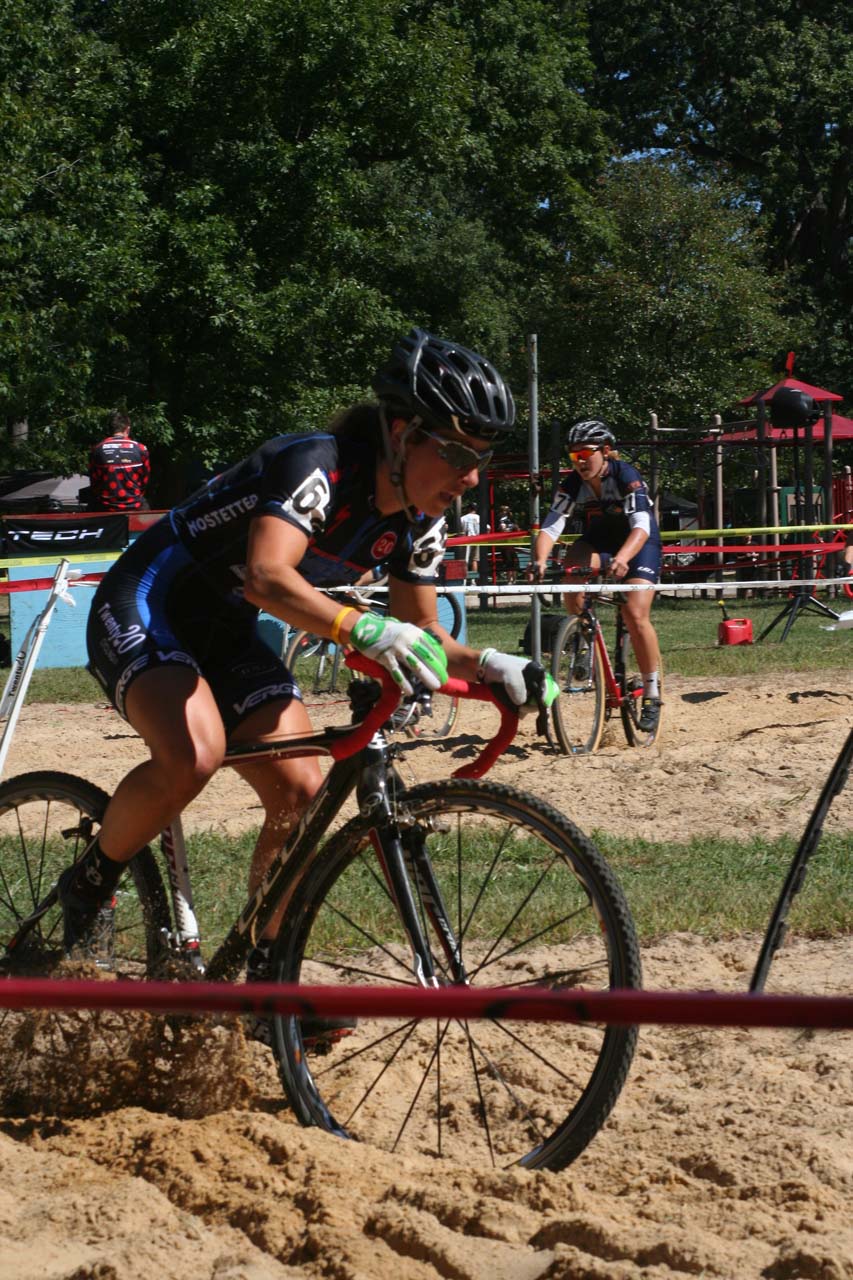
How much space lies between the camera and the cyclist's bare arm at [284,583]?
332cm

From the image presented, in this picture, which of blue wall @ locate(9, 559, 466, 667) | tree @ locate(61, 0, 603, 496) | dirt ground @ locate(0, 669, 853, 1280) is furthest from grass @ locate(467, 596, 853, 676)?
dirt ground @ locate(0, 669, 853, 1280)

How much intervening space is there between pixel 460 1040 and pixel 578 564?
6.25 m

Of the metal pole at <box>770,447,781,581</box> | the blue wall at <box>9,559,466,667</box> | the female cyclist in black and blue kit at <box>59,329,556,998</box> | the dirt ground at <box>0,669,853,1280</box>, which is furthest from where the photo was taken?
the metal pole at <box>770,447,781,581</box>

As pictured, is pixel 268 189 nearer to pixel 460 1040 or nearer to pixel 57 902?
pixel 57 902

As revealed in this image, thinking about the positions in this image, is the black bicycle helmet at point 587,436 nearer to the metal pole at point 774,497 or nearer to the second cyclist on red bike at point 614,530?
the second cyclist on red bike at point 614,530

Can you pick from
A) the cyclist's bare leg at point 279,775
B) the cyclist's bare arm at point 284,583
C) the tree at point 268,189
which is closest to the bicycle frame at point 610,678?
the cyclist's bare leg at point 279,775

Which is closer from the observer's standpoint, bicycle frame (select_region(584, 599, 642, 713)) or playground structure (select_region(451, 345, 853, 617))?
bicycle frame (select_region(584, 599, 642, 713))

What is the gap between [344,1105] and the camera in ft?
12.5

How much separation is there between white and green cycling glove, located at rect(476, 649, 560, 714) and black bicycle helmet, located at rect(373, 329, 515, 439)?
22.2 inches

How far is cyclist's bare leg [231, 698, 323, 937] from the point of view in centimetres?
390

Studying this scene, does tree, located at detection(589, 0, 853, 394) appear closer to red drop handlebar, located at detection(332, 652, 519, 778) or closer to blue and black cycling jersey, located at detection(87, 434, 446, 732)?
blue and black cycling jersey, located at detection(87, 434, 446, 732)

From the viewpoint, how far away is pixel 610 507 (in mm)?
9844

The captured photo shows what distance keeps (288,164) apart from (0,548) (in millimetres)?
11925

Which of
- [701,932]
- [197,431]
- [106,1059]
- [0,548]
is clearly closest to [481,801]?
[106,1059]
